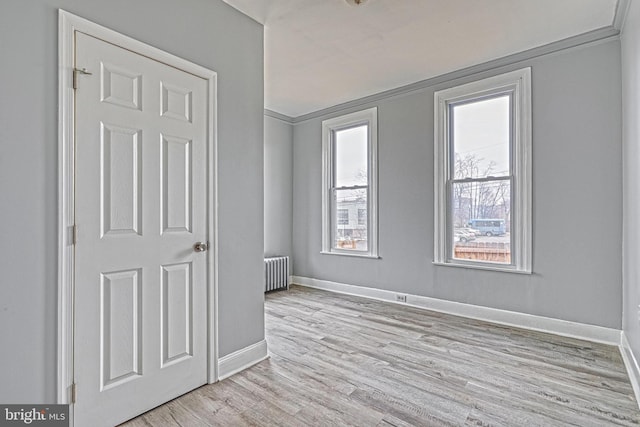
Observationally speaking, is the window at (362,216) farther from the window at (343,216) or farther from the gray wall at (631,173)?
the gray wall at (631,173)

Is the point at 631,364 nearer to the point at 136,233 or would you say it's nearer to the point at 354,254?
the point at 354,254

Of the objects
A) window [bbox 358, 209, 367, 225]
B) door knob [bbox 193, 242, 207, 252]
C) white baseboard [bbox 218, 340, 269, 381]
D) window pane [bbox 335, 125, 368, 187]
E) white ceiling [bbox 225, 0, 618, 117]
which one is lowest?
white baseboard [bbox 218, 340, 269, 381]

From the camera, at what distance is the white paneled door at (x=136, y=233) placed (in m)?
1.73

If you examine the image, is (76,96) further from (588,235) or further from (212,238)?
(588,235)

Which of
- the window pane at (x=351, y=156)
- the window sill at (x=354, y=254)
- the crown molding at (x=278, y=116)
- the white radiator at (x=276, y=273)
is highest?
the crown molding at (x=278, y=116)

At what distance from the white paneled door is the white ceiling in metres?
1.10

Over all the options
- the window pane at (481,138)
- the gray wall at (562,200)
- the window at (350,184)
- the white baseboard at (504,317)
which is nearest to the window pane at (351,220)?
the window at (350,184)

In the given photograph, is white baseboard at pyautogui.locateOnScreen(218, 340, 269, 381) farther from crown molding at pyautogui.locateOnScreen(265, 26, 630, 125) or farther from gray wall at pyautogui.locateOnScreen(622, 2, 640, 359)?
crown molding at pyautogui.locateOnScreen(265, 26, 630, 125)

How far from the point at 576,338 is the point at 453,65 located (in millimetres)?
2959

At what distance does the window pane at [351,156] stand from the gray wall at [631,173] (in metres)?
2.78

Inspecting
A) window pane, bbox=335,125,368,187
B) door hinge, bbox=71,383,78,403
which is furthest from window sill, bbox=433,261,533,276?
door hinge, bbox=71,383,78,403

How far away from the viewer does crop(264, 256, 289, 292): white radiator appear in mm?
4898

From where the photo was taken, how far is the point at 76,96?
5.56ft

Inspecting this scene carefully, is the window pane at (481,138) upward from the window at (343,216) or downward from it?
upward
